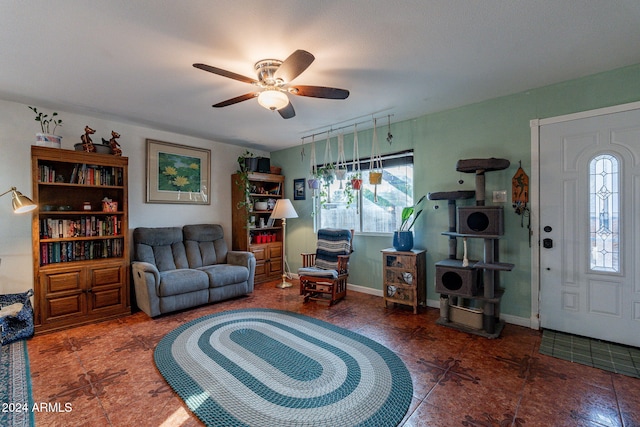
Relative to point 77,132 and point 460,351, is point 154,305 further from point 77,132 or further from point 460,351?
point 460,351

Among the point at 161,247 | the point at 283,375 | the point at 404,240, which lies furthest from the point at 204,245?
the point at 404,240

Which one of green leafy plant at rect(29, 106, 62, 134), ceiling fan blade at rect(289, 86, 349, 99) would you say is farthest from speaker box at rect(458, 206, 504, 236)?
green leafy plant at rect(29, 106, 62, 134)

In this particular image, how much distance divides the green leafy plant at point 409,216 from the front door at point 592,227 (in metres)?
1.28

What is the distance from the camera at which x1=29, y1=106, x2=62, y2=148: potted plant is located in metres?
3.05

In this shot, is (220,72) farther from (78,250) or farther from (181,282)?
(78,250)

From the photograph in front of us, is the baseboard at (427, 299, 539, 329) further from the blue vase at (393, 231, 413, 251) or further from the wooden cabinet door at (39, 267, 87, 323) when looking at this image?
the wooden cabinet door at (39, 267, 87, 323)

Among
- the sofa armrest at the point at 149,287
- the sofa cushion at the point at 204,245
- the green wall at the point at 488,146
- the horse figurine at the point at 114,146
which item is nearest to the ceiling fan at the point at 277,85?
the green wall at the point at 488,146

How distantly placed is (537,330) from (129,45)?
4.39 metres

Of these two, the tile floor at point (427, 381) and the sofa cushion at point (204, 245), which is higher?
the sofa cushion at point (204, 245)

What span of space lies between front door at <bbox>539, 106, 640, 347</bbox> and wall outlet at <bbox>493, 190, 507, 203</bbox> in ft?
1.04

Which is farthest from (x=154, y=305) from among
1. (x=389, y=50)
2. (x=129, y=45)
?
(x=389, y=50)

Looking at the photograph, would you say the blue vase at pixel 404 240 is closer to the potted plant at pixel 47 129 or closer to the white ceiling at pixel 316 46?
the white ceiling at pixel 316 46

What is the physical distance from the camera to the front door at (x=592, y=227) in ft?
8.15

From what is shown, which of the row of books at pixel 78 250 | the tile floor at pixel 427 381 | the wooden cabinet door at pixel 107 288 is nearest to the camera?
the tile floor at pixel 427 381
